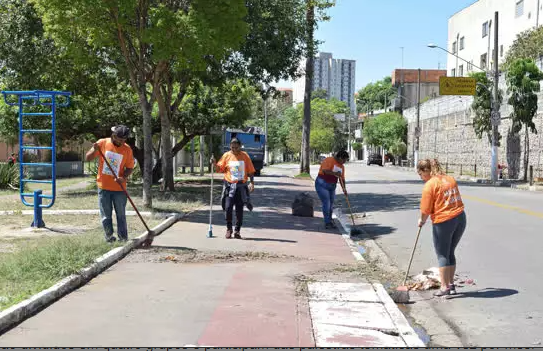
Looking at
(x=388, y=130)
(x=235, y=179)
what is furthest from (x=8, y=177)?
(x=388, y=130)

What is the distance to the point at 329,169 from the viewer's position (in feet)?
44.0

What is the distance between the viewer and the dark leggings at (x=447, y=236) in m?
7.35

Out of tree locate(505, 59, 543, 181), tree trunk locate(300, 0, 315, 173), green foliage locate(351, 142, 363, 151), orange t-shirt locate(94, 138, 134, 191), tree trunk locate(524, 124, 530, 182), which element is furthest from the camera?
green foliage locate(351, 142, 363, 151)

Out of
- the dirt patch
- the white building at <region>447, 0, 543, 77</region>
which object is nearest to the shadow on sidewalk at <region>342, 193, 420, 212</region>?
the dirt patch

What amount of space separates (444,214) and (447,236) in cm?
25

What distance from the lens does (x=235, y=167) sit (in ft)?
37.4

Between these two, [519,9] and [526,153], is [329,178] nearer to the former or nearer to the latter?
[526,153]

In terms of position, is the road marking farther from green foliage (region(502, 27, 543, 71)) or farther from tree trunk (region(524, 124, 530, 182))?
green foliage (region(502, 27, 543, 71))

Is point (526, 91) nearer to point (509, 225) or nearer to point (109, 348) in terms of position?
point (509, 225)

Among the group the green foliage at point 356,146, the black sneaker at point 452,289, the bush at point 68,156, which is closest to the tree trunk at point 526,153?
the bush at point 68,156

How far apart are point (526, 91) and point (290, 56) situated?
52.4 ft

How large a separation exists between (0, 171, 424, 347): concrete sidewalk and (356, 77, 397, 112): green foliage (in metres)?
124

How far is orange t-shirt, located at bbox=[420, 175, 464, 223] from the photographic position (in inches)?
288

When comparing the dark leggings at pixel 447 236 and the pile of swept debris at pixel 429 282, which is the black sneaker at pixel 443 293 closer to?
the dark leggings at pixel 447 236
